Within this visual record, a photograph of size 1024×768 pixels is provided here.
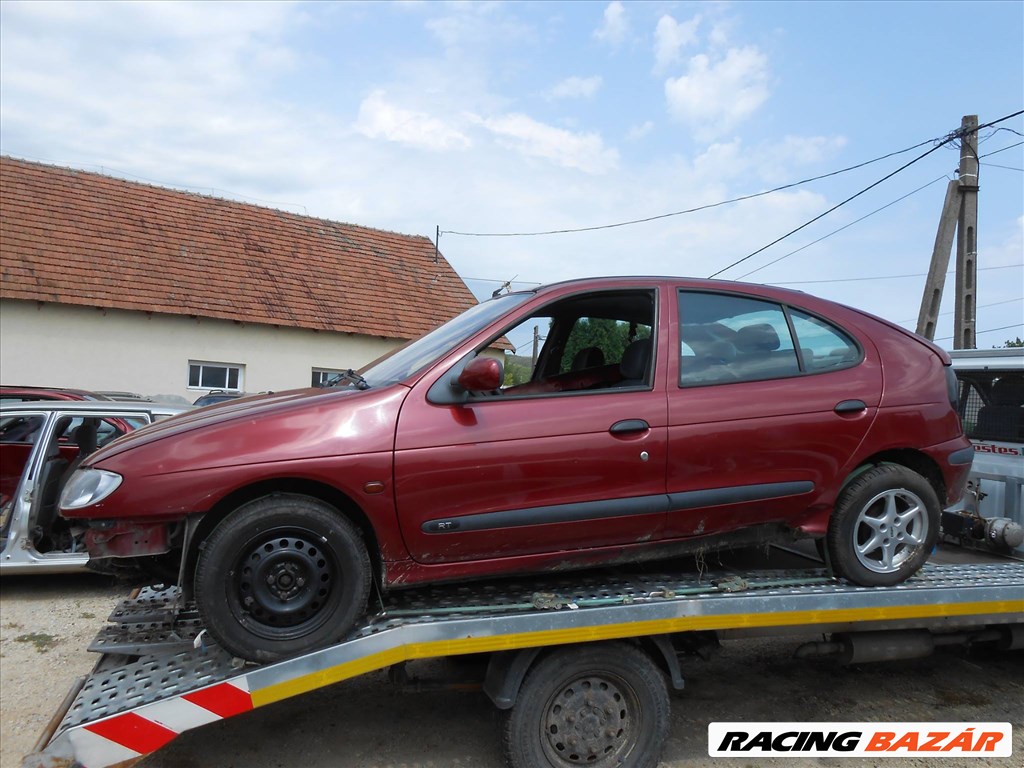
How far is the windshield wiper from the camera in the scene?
363 cm

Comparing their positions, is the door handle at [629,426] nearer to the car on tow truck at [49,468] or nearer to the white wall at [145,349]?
the car on tow truck at [49,468]

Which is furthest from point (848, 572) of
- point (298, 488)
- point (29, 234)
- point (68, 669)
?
point (29, 234)

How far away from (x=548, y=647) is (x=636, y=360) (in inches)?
55.1

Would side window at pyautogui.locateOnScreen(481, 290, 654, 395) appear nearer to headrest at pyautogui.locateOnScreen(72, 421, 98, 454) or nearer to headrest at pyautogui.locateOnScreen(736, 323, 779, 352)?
headrest at pyautogui.locateOnScreen(736, 323, 779, 352)

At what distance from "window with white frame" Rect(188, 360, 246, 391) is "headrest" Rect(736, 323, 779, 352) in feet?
43.4

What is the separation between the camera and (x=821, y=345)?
4.02 metres

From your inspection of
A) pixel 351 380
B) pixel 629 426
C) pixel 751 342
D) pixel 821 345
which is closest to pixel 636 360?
pixel 629 426

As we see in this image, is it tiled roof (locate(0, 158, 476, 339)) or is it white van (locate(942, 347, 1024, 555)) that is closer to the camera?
white van (locate(942, 347, 1024, 555))

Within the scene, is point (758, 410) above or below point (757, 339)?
below

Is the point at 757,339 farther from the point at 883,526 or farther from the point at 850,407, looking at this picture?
the point at 883,526

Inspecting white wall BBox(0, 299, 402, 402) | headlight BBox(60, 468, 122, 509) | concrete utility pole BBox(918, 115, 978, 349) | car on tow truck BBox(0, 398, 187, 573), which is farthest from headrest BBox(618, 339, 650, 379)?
white wall BBox(0, 299, 402, 402)

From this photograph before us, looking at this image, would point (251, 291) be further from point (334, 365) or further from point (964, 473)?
point (964, 473)

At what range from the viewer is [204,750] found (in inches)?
154

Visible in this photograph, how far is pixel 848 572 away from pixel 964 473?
87 cm
